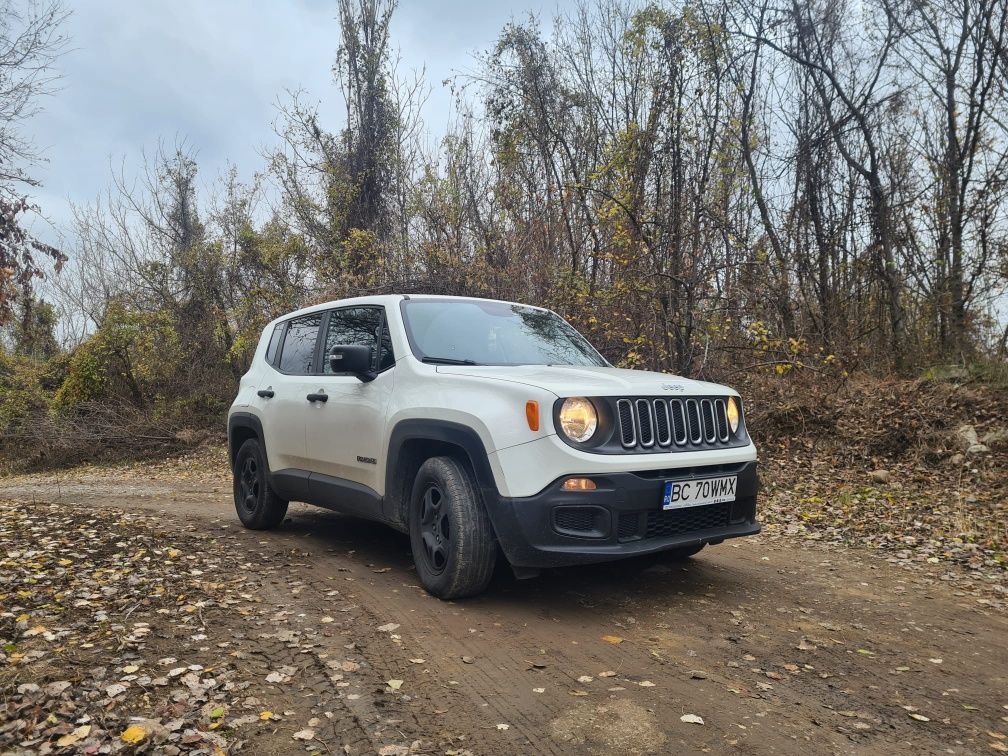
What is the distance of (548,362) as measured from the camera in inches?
192

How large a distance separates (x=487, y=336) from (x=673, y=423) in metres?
1.48

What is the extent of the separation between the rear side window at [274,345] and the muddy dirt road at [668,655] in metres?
1.63

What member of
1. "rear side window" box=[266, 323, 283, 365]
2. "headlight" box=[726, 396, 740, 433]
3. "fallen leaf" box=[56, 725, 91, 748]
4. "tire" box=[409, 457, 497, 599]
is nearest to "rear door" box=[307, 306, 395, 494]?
"tire" box=[409, 457, 497, 599]

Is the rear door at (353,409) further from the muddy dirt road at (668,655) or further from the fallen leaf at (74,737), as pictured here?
the fallen leaf at (74,737)

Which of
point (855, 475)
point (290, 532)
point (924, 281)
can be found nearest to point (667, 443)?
point (290, 532)

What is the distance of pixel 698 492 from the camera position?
13.3 ft

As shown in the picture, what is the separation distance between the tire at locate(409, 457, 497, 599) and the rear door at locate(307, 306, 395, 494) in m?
0.46

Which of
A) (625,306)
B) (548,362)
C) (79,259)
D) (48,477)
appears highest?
(79,259)

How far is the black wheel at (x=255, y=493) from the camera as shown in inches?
244

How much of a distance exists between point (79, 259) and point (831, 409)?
28.0 meters

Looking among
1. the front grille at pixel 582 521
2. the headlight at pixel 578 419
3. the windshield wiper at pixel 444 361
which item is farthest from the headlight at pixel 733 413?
the windshield wiper at pixel 444 361

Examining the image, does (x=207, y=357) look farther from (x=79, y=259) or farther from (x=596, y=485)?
(x=596, y=485)

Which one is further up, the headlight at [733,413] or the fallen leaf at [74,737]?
the headlight at [733,413]

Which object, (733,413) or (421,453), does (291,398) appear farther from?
(733,413)
